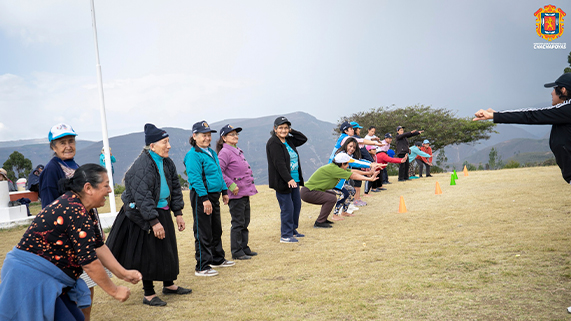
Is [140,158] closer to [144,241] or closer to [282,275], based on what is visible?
[144,241]

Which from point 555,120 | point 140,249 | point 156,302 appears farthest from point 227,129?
point 555,120

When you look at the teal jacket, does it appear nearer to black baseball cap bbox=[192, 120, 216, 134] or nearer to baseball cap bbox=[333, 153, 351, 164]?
black baseball cap bbox=[192, 120, 216, 134]

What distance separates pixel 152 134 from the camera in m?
4.53

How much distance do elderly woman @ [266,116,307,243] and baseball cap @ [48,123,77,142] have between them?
142 inches

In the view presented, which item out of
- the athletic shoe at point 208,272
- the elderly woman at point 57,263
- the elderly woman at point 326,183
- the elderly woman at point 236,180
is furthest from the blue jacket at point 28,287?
the elderly woman at point 326,183

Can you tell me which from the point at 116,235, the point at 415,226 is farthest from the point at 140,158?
the point at 415,226

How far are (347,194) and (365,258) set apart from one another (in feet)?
11.8

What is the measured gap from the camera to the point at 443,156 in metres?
30.7

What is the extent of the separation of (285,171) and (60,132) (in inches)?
148

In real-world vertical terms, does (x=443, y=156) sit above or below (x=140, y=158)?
below

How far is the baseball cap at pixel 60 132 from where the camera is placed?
372 centimetres

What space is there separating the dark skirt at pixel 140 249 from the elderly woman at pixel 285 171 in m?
2.77

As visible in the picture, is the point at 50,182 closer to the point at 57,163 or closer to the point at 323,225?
the point at 57,163

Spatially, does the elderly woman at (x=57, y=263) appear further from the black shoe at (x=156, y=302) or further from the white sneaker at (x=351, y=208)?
the white sneaker at (x=351, y=208)
